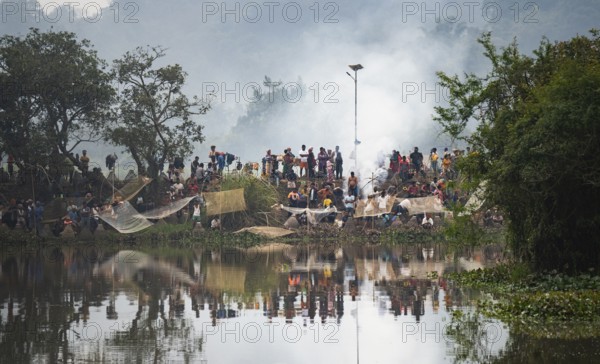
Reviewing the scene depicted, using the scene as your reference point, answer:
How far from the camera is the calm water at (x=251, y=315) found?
1541cm

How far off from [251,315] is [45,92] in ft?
137

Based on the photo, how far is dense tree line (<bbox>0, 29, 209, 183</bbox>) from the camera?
58.0 meters

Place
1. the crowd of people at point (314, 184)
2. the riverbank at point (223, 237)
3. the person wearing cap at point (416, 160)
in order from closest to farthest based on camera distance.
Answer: the riverbank at point (223, 237), the crowd of people at point (314, 184), the person wearing cap at point (416, 160)

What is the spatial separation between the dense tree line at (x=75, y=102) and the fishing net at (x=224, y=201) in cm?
894

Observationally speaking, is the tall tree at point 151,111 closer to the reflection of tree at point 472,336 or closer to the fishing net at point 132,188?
the fishing net at point 132,188

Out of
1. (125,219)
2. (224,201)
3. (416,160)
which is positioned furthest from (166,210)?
(416,160)

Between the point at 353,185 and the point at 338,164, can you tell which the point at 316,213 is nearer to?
the point at 353,185

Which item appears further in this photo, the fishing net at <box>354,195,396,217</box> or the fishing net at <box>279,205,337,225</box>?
the fishing net at <box>279,205,337,225</box>

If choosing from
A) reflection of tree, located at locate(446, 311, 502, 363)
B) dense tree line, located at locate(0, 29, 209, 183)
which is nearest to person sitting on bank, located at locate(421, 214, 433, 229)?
dense tree line, located at locate(0, 29, 209, 183)

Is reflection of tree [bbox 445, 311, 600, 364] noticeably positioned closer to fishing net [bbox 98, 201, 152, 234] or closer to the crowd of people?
the crowd of people

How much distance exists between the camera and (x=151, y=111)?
6284cm

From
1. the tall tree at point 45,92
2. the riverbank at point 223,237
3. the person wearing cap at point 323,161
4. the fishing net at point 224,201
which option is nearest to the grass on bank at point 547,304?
the riverbank at point 223,237

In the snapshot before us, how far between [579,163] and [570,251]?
2512 millimetres

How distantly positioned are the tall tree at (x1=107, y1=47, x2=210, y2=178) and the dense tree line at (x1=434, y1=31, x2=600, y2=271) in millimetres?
38106
